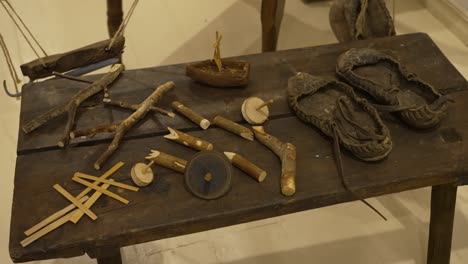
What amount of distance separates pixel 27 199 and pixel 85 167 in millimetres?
127

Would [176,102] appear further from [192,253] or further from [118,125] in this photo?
[192,253]

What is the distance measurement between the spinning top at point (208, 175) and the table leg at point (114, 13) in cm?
93

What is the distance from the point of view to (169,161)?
4.01 ft

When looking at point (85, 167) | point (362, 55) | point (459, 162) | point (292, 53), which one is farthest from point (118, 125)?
point (459, 162)

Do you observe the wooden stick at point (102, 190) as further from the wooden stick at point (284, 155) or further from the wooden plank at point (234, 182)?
the wooden stick at point (284, 155)

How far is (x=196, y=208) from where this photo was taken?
116 centimetres

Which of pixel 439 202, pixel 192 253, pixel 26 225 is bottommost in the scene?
pixel 192 253

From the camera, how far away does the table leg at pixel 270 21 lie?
6.47 ft

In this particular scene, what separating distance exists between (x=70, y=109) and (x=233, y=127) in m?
0.36

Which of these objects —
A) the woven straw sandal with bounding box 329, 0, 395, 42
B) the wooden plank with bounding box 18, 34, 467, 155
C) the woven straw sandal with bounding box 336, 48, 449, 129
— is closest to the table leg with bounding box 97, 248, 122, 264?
the wooden plank with bounding box 18, 34, 467, 155

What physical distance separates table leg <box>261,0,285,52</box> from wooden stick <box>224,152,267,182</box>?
86cm

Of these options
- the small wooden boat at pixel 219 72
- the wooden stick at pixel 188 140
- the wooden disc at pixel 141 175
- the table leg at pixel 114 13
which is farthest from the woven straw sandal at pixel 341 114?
the table leg at pixel 114 13

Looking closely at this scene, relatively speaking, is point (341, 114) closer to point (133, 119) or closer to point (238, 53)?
point (133, 119)

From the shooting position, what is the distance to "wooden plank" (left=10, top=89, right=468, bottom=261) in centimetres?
113
